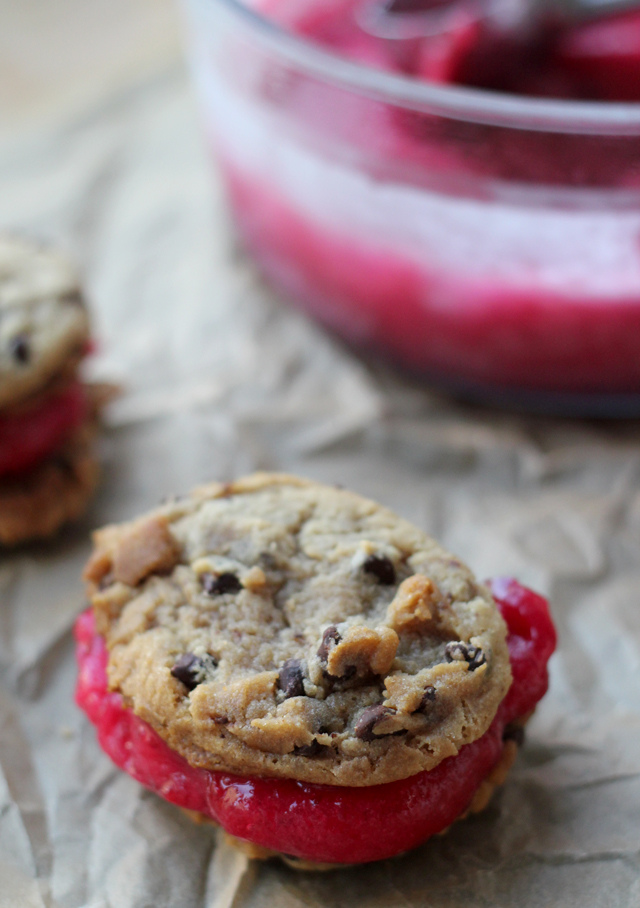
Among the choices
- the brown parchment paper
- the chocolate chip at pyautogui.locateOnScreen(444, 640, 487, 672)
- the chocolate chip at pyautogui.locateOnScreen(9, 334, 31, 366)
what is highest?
the chocolate chip at pyautogui.locateOnScreen(9, 334, 31, 366)

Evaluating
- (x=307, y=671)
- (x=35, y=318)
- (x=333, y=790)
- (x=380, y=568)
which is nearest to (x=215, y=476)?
(x=35, y=318)

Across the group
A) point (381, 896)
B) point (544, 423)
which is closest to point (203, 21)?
point (544, 423)

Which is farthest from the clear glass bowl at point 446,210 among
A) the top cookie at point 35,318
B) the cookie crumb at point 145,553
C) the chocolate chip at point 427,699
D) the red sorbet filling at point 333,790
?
the chocolate chip at point 427,699

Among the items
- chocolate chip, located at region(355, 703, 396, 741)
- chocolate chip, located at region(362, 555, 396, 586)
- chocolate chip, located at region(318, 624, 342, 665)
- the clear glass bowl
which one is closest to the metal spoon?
the clear glass bowl

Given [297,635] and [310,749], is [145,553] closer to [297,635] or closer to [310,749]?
[297,635]

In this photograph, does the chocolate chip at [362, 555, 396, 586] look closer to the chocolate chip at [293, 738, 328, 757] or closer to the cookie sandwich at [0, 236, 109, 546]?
the chocolate chip at [293, 738, 328, 757]
